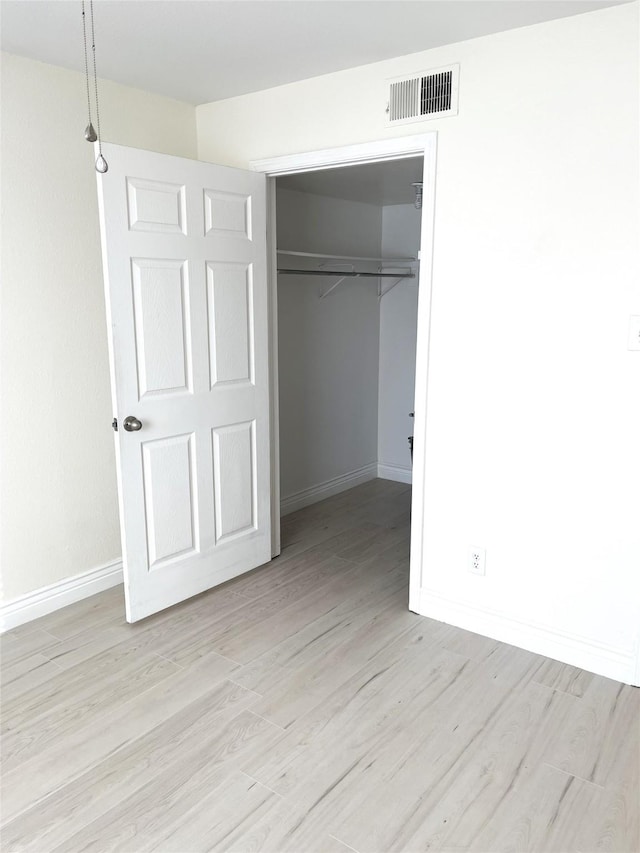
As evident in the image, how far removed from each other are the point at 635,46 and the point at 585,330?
Answer: 961 millimetres

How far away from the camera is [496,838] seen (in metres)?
1.84

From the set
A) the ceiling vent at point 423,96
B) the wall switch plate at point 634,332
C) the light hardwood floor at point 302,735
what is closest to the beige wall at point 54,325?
the light hardwood floor at point 302,735

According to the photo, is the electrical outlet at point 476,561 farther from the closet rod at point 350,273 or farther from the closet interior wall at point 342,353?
the closet rod at point 350,273

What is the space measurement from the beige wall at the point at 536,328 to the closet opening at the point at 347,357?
890 mm

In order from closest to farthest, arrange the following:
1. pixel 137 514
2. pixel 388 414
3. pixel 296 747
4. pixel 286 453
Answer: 1. pixel 296 747
2. pixel 137 514
3. pixel 286 453
4. pixel 388 414

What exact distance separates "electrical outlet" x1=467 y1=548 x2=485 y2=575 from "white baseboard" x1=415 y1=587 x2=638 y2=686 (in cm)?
17

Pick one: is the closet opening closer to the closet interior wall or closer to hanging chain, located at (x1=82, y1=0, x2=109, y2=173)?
the closet interior wall

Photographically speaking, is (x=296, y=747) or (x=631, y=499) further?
(x=631, y=499)

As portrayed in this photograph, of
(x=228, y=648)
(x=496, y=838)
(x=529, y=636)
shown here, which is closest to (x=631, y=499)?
(x=529, y=636)

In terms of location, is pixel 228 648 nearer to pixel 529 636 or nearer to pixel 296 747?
pixel 296 747

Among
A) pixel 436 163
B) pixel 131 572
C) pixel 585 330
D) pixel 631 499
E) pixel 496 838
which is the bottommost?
pixel 496 838

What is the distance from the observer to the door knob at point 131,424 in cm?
281

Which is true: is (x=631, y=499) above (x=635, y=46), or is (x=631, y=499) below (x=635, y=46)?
below

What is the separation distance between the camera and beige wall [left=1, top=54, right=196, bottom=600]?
2.81 m
